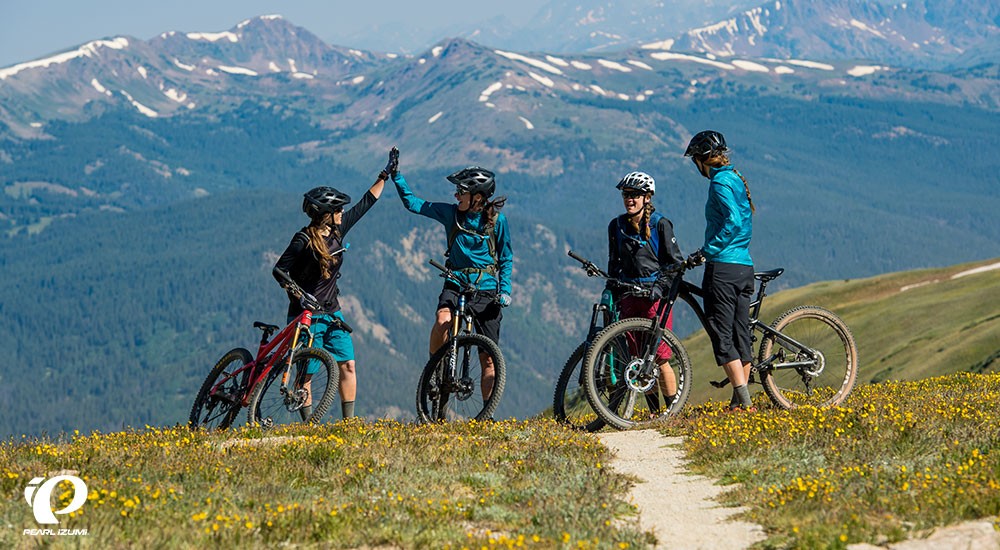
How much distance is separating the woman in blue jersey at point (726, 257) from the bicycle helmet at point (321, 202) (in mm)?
5024

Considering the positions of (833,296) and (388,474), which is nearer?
(388,474)

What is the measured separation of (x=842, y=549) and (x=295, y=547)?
13.7ft

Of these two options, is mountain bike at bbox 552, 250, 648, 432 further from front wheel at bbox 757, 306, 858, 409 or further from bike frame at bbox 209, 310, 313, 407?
bike frame at bbox 209, 310, 313, 407

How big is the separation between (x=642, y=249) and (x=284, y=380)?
205 inches

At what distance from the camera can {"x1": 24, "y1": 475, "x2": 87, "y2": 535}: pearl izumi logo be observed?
815 cm

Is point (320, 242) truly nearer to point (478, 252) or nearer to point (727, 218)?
point (478, 252)

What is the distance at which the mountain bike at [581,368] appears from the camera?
44.1 ft

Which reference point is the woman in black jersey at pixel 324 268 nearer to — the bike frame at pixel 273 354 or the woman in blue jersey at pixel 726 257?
the bike frame at pixel 273 354

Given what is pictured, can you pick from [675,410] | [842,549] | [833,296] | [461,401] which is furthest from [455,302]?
[833,296]

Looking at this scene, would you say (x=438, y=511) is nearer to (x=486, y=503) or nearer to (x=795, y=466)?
(x=486, y=503)

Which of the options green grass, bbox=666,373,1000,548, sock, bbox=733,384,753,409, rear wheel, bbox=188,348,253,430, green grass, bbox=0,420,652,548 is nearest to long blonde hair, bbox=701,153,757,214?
sock, bbox=733,384,753,409

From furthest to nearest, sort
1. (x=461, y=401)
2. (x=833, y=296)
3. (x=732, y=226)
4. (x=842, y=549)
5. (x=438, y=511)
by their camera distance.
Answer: (x=833, y=296), (x=461, y=401), (x=732, y=226), (x=438, y=511), (x=842, y=549)

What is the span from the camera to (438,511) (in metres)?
9.12

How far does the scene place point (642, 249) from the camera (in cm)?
1438
